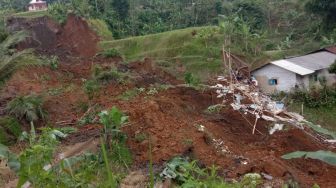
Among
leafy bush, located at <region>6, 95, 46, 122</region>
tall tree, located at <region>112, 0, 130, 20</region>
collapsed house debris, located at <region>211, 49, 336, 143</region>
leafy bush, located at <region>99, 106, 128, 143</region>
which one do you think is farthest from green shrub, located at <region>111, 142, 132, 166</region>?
tall tree, located at <region>112, 0, 130, 20</region>

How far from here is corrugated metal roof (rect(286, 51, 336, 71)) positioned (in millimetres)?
21953

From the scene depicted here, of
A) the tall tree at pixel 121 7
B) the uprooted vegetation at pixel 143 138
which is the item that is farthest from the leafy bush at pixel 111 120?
the tall tree at pixel 121 7

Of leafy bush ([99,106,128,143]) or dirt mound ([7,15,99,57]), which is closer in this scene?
leafy bush ([99,106,128,143])

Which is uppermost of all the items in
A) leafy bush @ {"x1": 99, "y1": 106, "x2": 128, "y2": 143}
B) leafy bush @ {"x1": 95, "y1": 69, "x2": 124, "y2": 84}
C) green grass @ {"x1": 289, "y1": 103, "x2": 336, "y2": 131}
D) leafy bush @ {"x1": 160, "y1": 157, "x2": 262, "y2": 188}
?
leafy bush @ {"x1": 99, "y1": 106, "x2": 128, "y2": 143}

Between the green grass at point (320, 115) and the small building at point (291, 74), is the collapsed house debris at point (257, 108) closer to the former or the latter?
the green grass at point (320, 115)

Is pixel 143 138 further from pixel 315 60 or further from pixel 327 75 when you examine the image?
pixel 315 60

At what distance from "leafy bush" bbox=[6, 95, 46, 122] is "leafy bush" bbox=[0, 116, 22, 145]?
0.25 meters

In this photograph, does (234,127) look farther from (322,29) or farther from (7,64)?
(322,29)

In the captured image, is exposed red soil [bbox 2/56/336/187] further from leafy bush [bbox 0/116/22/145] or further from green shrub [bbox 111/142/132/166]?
leafy bush [bbox 0/116/22/145]

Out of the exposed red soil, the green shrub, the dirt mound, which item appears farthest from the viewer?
the dirt mound

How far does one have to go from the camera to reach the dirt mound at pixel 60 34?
2905cm

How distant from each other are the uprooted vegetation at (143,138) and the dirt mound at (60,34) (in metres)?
12.1

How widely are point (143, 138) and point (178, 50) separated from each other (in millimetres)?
19144

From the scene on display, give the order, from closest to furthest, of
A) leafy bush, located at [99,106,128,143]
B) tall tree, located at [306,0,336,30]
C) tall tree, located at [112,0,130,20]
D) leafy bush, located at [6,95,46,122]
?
1. leafy bush, located at [99,106,128,143]
2. leafy bush, located at [6,95,46,122]
3. tall tree, located at [306,0,336,30]
4. tall tree, located at [112,0,130,20]
